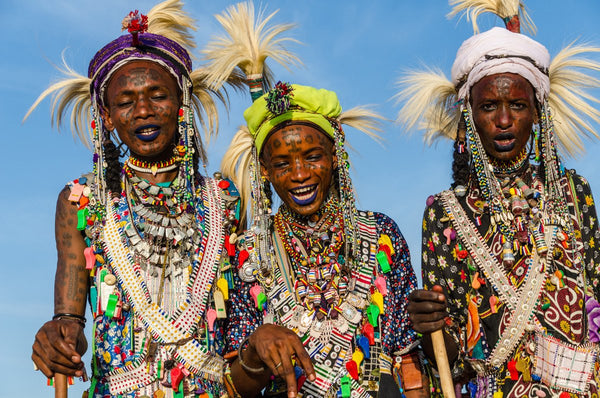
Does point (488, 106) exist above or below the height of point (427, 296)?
above

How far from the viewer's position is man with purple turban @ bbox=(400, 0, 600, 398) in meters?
5.54

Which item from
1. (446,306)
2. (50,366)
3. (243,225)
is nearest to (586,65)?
(446,306)

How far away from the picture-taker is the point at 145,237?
5977 millimetres

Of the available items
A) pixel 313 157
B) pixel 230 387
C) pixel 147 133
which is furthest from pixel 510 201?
pixel 147 133

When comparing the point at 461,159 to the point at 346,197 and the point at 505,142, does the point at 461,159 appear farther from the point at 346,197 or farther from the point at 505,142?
the point at 346,197

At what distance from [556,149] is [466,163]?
0.60m

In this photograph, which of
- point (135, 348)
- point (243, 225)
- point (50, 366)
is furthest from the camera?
point (243, 225)

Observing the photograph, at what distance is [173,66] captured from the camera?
6242 millimetres

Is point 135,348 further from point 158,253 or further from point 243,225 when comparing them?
point 243,225

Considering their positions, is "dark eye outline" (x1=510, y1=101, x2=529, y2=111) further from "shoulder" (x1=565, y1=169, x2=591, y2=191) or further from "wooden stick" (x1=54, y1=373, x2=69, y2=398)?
"wooden stick" (x1=54, y1=373, x2=69, y2=398)

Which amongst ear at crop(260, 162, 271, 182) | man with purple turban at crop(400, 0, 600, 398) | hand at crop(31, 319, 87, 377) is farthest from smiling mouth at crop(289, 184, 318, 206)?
hand at crop(31, 319, 87, 377)

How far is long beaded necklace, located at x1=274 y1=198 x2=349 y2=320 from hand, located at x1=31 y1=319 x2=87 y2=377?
56.7 inches

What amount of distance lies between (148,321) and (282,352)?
1.09 m

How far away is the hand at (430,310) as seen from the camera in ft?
17.7
